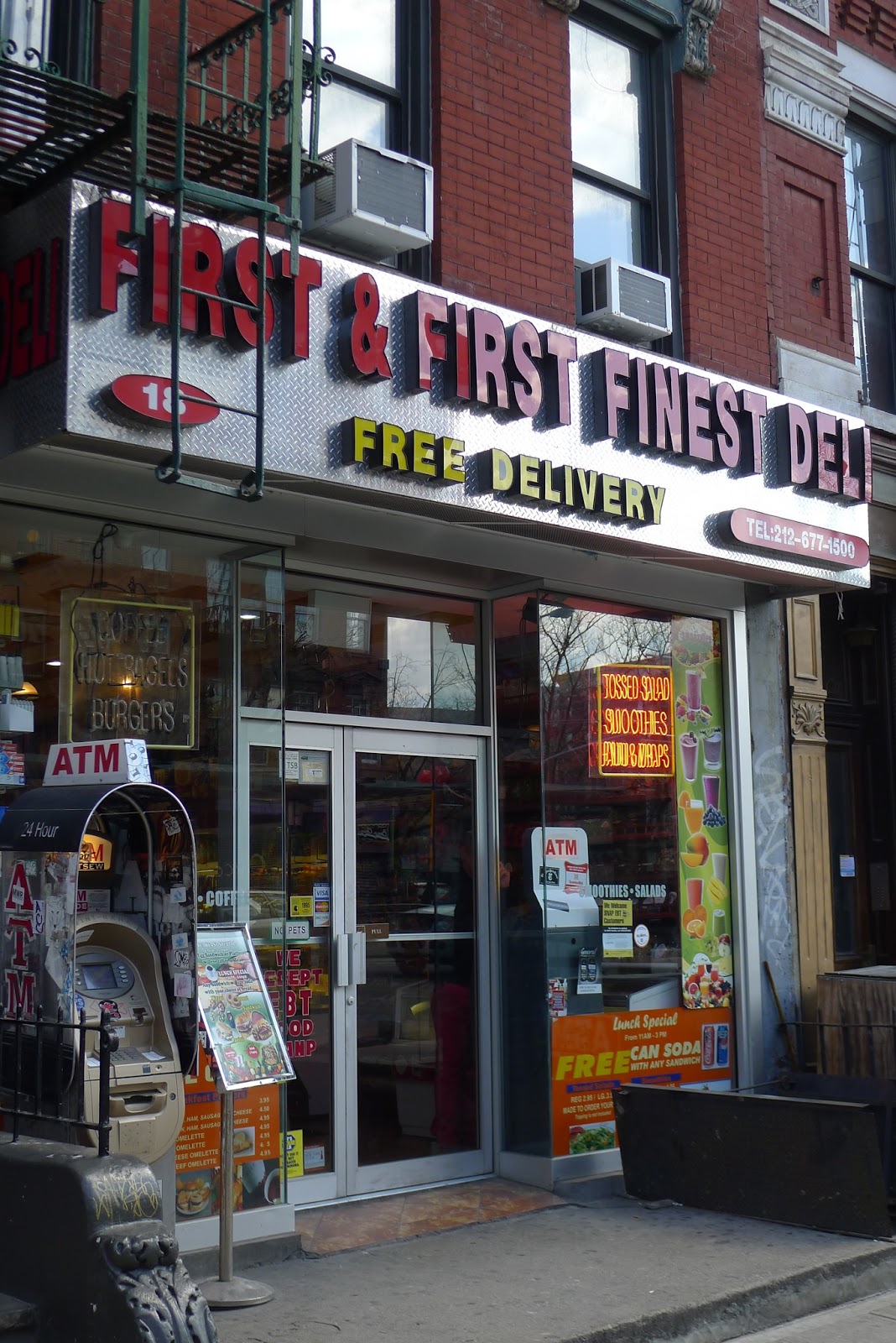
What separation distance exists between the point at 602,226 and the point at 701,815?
400cm

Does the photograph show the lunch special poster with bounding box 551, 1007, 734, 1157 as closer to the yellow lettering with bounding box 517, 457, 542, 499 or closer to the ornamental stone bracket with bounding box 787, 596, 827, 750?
the ornamental stone bracket with bounding box 787, 596, 827, 750

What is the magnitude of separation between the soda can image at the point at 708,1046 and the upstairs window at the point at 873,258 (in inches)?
206

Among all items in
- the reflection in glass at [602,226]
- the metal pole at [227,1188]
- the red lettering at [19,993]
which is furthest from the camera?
the reflection in glass at [602,226]

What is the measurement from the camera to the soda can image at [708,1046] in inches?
356

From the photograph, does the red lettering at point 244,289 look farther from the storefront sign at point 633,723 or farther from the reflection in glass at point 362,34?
the storefront sign at point 633,723

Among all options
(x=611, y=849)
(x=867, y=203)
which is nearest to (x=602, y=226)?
(x=867, y=203)

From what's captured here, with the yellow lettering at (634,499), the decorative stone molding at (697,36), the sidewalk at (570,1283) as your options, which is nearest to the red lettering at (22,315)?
the yellow lettering at (634,499)

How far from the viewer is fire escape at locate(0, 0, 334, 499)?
5.73 m

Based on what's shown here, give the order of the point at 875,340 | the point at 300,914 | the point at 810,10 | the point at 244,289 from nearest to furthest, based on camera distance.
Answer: the point at 244,289
the point at 300,914
the point at 810,10
the point at 875,340

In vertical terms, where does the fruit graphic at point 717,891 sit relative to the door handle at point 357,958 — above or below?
above

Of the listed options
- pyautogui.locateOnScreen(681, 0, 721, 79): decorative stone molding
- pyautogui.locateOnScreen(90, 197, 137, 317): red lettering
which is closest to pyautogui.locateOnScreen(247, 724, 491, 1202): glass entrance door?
pyautogui.locateOnScreen(90, 197, 137, 317): red lettering

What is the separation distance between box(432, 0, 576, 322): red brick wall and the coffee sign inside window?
9.03 ft

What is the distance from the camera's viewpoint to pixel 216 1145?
6691mm

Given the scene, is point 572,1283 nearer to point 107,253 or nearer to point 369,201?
point 107,253
